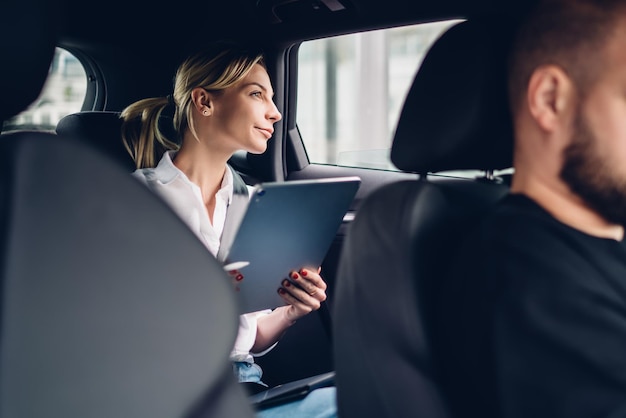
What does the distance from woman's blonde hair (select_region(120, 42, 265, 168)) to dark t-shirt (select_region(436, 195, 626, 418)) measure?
1259mm

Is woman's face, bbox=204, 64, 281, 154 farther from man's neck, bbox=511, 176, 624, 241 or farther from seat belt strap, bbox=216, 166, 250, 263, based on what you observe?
man's neck, bbox=511, 176, 624, 241

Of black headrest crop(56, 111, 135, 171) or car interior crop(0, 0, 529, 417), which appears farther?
black headrest crop(56, 111, 135, 171)

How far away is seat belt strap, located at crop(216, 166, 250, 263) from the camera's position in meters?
1.73

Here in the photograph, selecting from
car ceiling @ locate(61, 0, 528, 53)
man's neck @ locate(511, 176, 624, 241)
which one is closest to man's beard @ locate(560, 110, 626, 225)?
man's neck @ locate(511, 176, 624, 241)

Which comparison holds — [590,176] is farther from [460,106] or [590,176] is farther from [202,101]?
[202,101]

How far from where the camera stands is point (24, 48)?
30.7 inches

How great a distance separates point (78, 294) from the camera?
27.5 inches

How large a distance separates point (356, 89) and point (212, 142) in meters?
2.67

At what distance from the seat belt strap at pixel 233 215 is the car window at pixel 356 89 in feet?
1.44

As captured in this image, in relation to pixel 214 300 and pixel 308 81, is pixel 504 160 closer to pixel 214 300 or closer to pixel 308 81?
pixel 214 300

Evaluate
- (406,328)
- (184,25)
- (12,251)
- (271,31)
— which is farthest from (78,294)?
(184,25)

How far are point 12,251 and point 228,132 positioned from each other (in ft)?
4.68

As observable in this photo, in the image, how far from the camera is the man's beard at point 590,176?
1.02m

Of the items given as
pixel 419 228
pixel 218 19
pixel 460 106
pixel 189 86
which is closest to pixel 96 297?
pixel 419 228
